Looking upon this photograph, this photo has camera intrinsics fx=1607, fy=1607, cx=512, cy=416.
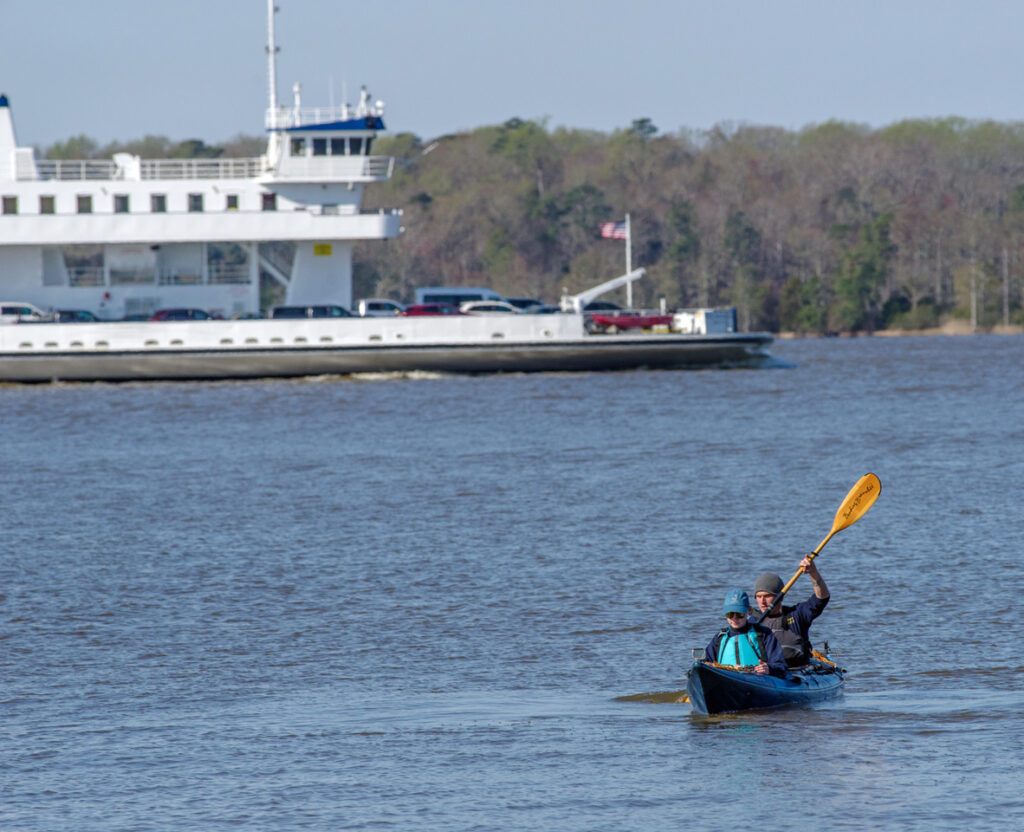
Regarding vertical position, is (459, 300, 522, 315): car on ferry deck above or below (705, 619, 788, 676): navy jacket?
above

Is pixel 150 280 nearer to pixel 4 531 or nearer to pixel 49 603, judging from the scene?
pixel 4 531

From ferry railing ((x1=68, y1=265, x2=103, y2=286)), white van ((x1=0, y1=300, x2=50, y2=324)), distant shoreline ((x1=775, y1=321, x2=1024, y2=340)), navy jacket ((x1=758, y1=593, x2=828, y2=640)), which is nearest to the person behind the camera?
navy jacket ((x1=758, y1=593, x2=828, y2=640))

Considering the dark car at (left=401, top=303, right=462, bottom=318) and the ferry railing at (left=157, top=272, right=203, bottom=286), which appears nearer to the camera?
the dark car at (left=401, top=303, right=462, bottom=318)

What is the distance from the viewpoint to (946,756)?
11336 mm

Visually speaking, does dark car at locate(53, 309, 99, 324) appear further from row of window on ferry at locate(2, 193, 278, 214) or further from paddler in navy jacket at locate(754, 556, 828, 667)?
paddler in navy jacket at locate(754, 556, 828, 667)

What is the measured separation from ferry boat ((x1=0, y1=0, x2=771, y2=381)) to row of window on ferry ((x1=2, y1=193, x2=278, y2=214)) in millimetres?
46

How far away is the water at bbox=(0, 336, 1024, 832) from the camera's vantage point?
1077cm

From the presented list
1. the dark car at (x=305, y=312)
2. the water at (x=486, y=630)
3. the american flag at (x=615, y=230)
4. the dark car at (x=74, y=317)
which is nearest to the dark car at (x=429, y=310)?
the dark car at (x=305, y=312)

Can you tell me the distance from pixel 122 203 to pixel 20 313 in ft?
16.8

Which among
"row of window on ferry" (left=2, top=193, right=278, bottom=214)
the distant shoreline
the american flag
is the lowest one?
the distant shoreline

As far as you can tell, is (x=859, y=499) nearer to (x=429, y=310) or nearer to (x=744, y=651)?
(x=744, y=651)

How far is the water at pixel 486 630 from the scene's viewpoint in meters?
10.8

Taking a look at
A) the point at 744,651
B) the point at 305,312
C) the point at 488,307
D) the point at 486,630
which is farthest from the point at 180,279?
the point at 744,651

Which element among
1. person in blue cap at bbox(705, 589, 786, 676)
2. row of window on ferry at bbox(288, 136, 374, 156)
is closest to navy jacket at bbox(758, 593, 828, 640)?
person in blue cap at bbox(705, 589, 786, 676)
